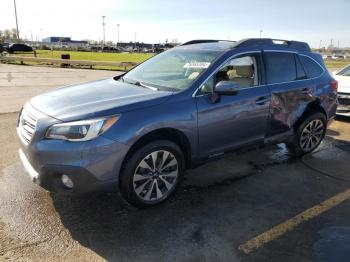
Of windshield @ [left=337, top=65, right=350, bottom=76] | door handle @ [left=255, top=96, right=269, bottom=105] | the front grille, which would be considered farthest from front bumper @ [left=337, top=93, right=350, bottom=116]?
the front grille

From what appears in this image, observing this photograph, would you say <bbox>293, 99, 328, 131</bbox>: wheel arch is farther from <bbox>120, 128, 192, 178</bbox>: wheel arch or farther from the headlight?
the headlight

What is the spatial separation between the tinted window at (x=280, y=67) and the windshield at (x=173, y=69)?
37.6 inches

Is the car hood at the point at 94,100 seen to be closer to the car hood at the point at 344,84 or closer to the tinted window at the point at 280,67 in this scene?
the tinted window at the point at 280,67

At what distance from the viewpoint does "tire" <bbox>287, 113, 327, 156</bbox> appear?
595 centimetres

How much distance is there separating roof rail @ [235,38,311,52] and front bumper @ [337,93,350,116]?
9.81ft

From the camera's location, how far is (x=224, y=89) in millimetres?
4316

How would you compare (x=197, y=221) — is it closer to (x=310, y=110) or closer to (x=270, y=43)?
(x=270, y=43)

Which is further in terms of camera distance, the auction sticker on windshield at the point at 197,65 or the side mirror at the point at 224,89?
the auction sticker on windshield at the point at 197,65

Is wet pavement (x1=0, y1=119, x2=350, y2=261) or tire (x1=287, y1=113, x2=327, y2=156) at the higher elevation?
tire (x1=287, y1=113, x2=327, y2=156)

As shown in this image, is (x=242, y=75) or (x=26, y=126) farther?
(x=242, y=75)

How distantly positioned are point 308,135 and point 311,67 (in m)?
1.12

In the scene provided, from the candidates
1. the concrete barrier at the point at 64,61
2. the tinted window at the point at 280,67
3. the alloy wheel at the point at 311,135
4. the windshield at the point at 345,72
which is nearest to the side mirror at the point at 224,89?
the tinted window at the point at 280,67

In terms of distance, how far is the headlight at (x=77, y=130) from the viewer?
3498 millimetres

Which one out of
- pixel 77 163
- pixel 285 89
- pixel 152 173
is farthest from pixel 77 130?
pixel 285 89
